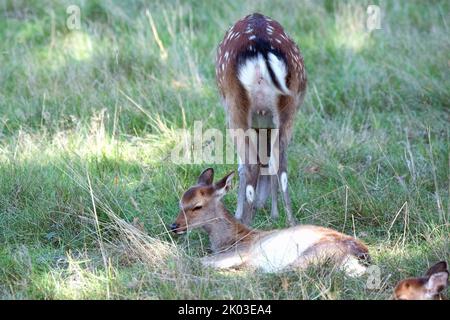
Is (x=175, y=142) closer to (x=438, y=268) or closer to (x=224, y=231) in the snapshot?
(x=224, y=231)

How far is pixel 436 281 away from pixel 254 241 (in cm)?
138

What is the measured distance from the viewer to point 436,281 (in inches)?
200

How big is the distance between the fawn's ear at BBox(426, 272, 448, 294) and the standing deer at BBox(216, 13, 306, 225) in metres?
1.58

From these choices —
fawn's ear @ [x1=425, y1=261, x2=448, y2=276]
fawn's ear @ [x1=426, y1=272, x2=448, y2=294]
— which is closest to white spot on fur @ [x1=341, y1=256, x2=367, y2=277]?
fawn's ear @ [x1=425, y1=261, x2=448, y2=276]

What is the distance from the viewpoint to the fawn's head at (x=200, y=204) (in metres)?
6.23

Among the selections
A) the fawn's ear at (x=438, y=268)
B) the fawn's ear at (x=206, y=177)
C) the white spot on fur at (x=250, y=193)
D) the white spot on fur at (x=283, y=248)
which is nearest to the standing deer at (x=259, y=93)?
the white spot on fur at (x=250, y=193)

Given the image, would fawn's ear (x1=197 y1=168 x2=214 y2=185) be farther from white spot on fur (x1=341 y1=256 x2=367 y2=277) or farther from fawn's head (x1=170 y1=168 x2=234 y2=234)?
white spot on fur (x1=341 y1=256 x2=367 y2=277)

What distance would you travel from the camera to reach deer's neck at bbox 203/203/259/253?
6.26 m

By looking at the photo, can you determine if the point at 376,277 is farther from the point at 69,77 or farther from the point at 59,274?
the point at 69,77

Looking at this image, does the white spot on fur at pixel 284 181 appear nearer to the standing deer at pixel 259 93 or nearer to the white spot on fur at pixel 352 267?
the standing deer at pixel 259 93

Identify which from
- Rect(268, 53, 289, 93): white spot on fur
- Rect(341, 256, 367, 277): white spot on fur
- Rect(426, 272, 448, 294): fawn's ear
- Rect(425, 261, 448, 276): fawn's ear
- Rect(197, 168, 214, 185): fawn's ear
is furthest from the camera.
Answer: Rect(197, 168, 214, 185): fawn's ear

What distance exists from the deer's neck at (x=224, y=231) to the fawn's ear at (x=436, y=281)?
1460 mm
